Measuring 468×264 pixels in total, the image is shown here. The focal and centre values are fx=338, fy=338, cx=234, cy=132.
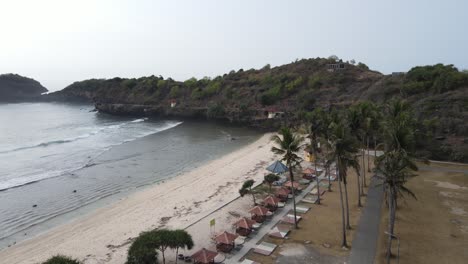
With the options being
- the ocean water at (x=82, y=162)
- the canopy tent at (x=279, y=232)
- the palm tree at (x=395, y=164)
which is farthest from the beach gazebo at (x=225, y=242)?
the ocean water at (x=82, y=162)

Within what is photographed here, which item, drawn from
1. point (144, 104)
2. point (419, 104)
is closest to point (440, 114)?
point (419, 104)

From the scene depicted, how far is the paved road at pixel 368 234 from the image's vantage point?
1897 centimetres

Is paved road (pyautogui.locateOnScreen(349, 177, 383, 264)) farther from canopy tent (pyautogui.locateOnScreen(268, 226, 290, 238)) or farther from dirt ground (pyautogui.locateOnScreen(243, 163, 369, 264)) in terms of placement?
canopy tent (pyautogui.locateOnScreen(268, 226, 290, 238))

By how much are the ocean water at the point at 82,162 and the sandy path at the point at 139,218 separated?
2465 millimetres

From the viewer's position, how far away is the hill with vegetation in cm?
4556

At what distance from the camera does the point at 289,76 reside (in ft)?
350

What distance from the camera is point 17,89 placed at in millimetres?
180500

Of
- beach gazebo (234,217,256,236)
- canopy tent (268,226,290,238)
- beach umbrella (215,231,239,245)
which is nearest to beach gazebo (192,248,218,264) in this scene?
beach umbrella (215,231,239,245)

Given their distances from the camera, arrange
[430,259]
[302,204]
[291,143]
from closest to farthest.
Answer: [430,259]
[291,143]
[302,204]

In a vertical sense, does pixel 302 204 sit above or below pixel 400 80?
below

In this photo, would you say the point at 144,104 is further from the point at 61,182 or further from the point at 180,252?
the point at 180,252

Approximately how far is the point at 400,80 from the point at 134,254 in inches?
2603

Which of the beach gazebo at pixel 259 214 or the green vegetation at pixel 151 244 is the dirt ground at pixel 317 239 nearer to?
the beach gazebo at pixel 259 214

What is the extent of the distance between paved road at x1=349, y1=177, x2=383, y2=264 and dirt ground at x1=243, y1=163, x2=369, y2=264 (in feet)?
1.29
